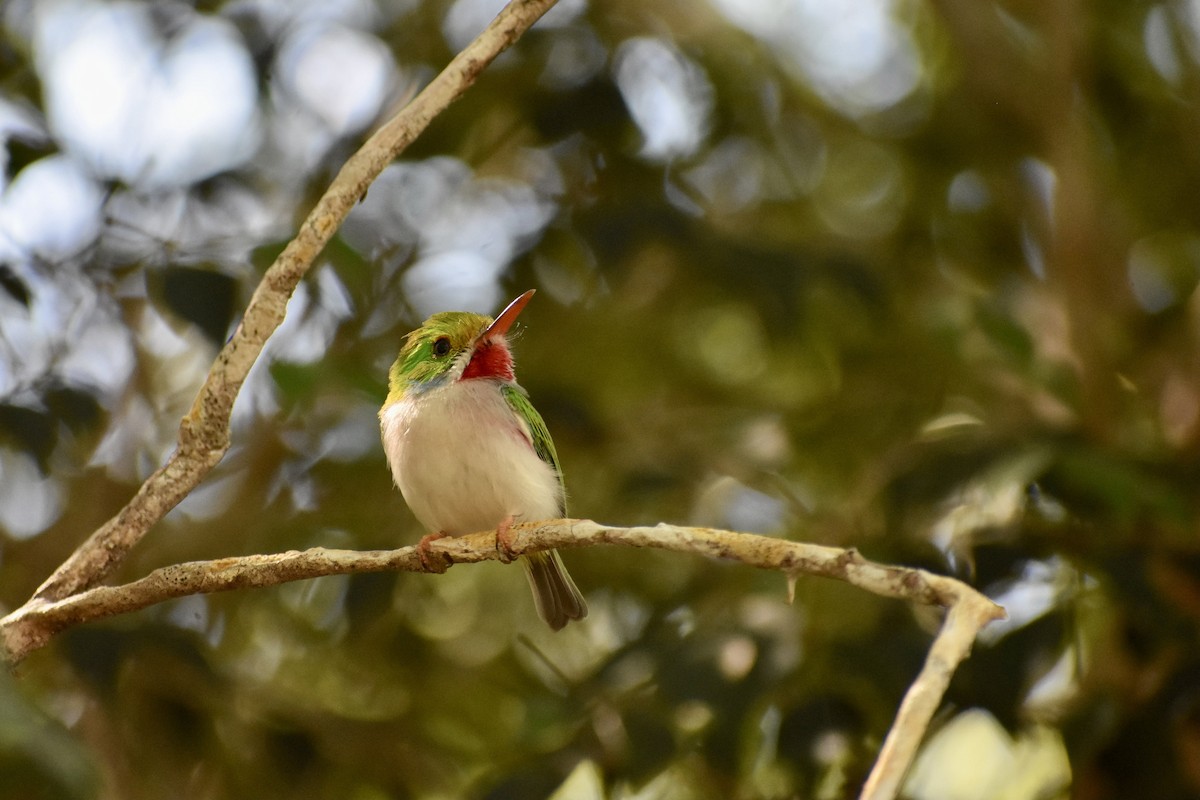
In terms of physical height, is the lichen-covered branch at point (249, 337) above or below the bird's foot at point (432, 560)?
above

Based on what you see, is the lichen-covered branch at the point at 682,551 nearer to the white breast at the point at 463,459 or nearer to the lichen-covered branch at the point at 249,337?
the lichen-covered branch at the point at 249,337

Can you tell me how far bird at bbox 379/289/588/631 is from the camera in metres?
A: 3.14

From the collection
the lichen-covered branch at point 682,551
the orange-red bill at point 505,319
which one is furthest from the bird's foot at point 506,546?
the orange-red bill at point 505,319

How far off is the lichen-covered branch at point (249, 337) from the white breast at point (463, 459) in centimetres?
106

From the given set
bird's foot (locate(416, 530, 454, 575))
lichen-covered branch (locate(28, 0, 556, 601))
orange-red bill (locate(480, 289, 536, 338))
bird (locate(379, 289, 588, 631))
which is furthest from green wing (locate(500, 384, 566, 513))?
lichen-covered branch (locate(28, 0, 556, 601))

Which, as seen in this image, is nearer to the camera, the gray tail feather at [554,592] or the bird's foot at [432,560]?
the bird's foot at [432,560]

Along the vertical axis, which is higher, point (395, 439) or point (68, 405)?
point (68, 405)

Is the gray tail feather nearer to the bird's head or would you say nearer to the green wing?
the green wing

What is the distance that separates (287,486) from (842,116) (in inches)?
115

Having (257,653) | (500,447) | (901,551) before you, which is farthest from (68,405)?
(901,551)

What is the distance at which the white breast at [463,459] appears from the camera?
10.3 ft

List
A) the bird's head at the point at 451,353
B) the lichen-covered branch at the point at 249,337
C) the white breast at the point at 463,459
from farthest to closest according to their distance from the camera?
the bird's head at the point at 451,353 < the white breast at the point at 463,459 < the lichen-covered branch at the point at 249,337

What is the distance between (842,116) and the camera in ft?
17.9

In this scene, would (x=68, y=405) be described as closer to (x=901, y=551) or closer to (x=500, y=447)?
(x=500, y=447)
